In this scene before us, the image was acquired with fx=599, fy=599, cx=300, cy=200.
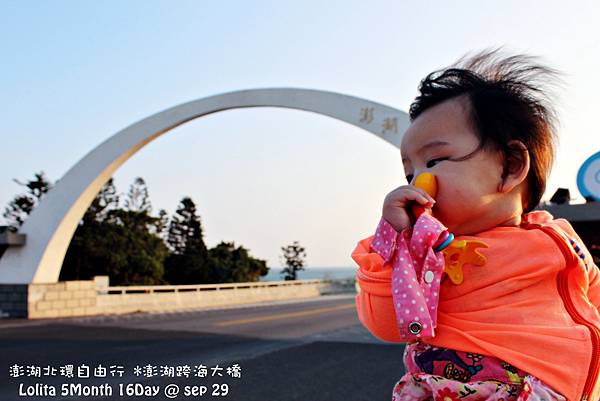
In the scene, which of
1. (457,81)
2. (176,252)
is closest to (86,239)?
(176,252)

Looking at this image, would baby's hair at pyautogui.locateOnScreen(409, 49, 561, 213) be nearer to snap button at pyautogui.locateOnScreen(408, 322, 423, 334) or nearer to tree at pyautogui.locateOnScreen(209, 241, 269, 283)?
snap button at pyautogui.locateOnScreen(408, 322, 423, 334)

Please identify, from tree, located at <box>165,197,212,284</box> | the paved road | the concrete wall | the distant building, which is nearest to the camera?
the distant building

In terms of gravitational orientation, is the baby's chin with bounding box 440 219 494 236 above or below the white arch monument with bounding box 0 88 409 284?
below

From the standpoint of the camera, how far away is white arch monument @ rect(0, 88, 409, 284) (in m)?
15.0

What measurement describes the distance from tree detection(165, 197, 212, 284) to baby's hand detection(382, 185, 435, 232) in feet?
98.4

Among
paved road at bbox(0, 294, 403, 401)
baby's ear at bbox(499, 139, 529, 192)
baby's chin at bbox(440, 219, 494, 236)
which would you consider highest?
baby's ear at bbox(499, 139, 529, 192)

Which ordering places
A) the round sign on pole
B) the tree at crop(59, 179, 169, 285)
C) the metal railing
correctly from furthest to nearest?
→ 1. the tree at crop(59, 179, 169, 285)
2. the metal railing
3. the round sign on pole

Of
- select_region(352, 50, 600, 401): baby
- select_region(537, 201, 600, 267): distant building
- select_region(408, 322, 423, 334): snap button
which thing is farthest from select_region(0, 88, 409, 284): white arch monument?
select_region(408, 322, 423, 334): snap button

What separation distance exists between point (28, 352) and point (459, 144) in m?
7.81

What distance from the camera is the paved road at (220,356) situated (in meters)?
5.50

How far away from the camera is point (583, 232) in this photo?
13.8 ft

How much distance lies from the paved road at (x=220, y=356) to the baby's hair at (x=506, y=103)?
13.3ft

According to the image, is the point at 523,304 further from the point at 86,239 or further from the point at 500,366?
the point at 86,239

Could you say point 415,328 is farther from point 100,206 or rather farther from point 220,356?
point 100,206
